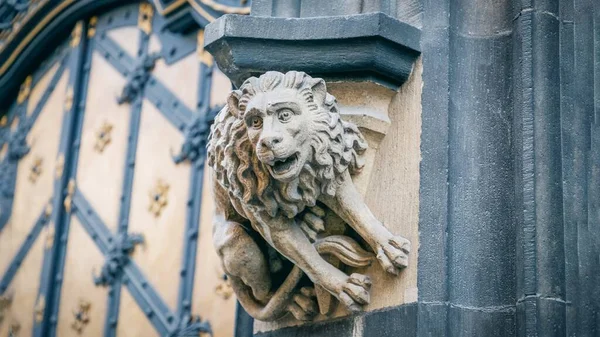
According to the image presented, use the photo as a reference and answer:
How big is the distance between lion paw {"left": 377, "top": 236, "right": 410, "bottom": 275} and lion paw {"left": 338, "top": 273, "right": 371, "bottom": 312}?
0.21 feet

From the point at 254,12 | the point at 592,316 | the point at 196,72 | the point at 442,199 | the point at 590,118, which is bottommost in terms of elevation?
the point at 592,316

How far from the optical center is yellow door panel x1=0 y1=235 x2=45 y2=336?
5.33 m

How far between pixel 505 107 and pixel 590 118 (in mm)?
193

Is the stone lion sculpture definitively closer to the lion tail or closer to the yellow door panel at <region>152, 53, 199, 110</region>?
the lion tail

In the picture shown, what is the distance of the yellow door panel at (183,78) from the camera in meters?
5.01

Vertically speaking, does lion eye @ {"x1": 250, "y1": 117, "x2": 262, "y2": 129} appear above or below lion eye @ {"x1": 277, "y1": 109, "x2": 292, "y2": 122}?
below

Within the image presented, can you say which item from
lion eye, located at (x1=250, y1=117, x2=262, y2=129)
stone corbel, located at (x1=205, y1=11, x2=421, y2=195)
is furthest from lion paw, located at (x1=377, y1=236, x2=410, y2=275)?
lion eye, located at (x1=250, y1=117, x2=262, y2=129)

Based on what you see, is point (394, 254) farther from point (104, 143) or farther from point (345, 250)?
point (104, 143)

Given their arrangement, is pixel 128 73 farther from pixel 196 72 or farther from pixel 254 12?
pixel 254 12

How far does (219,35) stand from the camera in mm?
3820

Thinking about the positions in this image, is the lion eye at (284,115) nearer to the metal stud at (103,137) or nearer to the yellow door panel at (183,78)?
the yellow door panel at (183,78)

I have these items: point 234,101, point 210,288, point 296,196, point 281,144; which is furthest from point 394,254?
point 210,288

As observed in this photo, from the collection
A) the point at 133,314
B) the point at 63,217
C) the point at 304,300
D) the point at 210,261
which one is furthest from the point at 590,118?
the point at 63,217

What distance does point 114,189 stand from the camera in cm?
517
